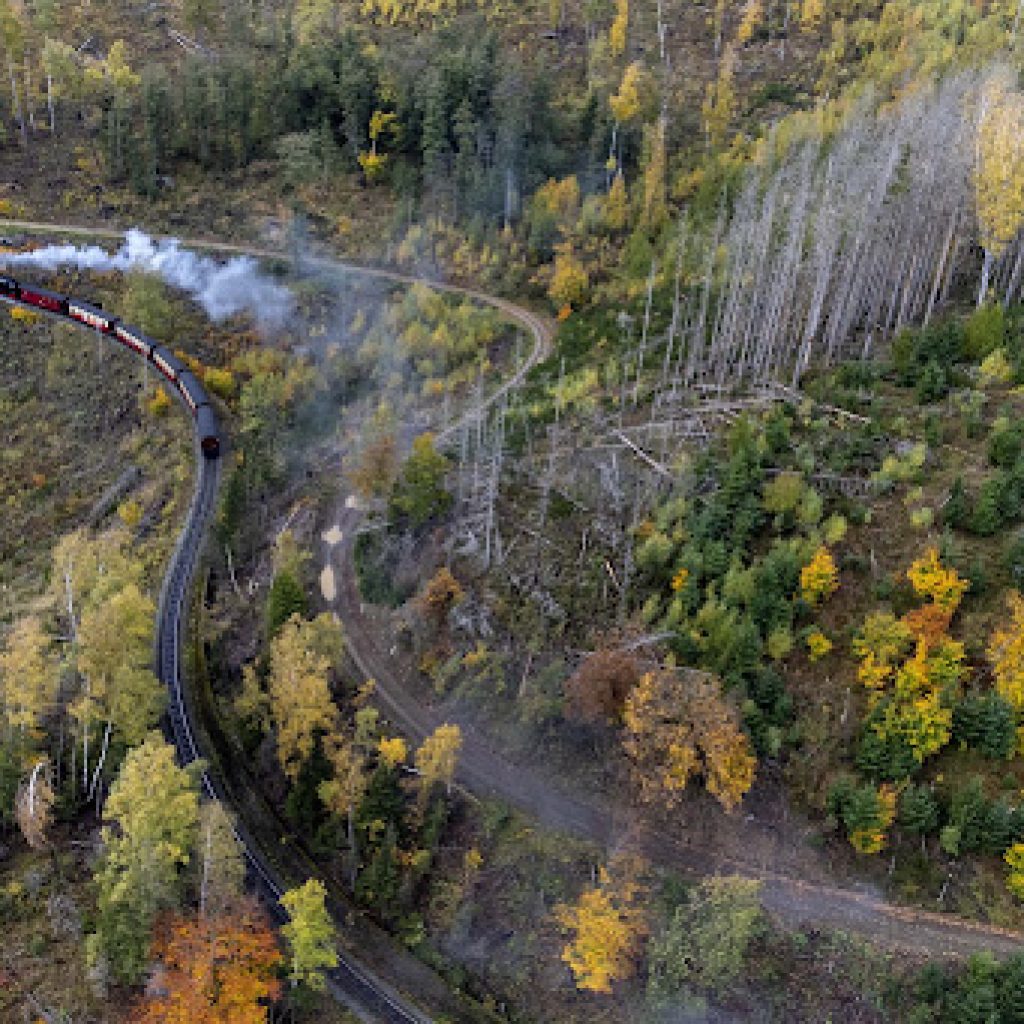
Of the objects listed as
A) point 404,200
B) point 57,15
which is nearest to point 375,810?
point 404,200

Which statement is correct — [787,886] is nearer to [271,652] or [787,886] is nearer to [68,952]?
[271,652]

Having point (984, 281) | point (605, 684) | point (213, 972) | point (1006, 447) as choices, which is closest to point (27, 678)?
point (213, 972)

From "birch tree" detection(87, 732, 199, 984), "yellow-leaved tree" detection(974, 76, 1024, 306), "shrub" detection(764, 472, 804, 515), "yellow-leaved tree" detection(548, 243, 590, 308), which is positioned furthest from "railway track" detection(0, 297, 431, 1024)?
"yellow-leaved tree" detection(974, 76, 1024, 306)

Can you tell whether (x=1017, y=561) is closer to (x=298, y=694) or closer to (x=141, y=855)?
(x=298, y=694)

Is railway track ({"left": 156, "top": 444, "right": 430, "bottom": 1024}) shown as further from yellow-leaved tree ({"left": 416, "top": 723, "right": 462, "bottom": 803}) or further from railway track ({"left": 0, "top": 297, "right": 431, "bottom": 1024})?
yellow-leaved tree ({"left": 416, "top": 723, "right": 462, "bottom": 803})

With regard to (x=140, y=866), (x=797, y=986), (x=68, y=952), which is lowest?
(x=68, y=952)

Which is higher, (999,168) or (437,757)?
(999,168)
